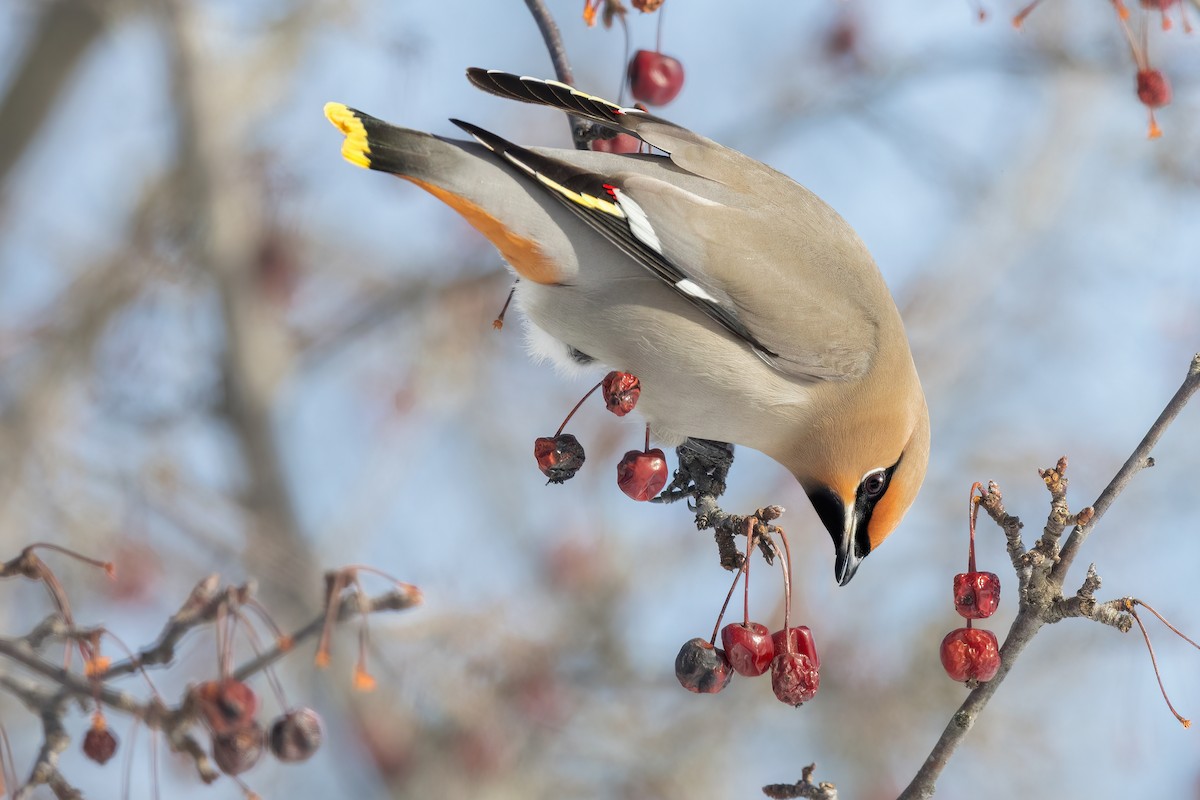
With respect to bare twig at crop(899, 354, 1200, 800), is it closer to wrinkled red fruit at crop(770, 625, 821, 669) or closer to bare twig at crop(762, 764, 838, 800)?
bare twig at crop(762, 764, 838, 800)

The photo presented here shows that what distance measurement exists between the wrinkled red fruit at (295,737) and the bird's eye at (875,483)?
5.48ft

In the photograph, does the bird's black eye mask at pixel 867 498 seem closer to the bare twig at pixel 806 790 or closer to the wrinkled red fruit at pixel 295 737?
the bare twig at pixel 806 790

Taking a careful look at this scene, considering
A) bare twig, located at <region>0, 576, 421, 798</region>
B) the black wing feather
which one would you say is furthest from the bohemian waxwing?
bare twig, located at <region>0, 576, 421, 798</region>

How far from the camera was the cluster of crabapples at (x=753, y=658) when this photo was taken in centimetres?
260

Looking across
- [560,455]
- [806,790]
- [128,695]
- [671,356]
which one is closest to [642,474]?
[560,455]

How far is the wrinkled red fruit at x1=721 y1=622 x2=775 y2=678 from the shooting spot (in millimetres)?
2664

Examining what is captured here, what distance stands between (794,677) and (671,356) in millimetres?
937

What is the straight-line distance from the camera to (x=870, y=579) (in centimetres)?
762

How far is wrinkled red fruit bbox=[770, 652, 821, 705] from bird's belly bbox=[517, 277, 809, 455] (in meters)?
0.80

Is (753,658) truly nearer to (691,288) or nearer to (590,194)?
(691,288)

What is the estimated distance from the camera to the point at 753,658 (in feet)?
8.73

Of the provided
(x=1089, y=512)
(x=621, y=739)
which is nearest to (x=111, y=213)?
(x=621, y=739)

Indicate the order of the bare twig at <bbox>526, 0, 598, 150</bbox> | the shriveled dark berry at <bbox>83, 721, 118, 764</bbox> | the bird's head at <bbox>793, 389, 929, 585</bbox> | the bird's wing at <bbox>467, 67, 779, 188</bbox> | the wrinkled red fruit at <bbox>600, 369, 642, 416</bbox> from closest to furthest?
the shriveled dark berry at <bbox>83, 721, 118, 764</bbox>, the bare twig at <bbox>526, 0, 598, 150</bbox>, the bird's wing at <bbox>467, 67, 779, 188</bbox>, the wrinkled red fruit at <bbox>600, 369, 642, 416</bbox>, the bird's head at <bbox>793, 389, 929, 585</bbox>

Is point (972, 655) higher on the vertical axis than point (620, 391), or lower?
lower
